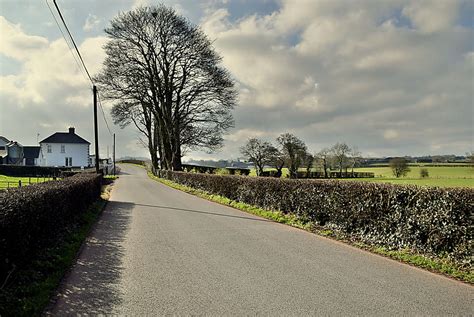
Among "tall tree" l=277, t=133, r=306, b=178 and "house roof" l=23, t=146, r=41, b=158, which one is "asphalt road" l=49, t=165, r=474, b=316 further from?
"house roof" l=23, t=146, r=41, b=158

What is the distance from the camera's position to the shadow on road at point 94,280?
15.5 ft

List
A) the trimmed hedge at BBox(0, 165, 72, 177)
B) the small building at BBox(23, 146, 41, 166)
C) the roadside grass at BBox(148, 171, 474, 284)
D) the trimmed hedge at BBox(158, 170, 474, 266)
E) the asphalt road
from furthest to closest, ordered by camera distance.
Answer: the small building at BBox(23, 146, 41, 166) → the trimmed hedge at BBox(0, 165, 72, 177) → the trimmed hedge at BBox(158, 170, 474, 266) → the roadside grass at BBox(148, 171, 474, 284) → the asphalt road

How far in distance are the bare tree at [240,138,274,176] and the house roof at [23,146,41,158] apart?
44838 millimetres

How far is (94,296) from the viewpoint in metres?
5.13

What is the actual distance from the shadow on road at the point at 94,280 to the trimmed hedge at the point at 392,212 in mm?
5584

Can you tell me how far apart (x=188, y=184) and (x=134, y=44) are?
15.2m

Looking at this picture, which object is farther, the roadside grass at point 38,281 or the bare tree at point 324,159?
the bare tree at point 324,159

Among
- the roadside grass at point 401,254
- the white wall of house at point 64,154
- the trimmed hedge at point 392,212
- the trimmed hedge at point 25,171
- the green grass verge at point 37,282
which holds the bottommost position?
the roadside grass at point 401,254

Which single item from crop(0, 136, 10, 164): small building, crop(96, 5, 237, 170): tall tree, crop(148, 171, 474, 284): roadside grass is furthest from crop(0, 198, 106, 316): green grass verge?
crop(0, 136, 10, 164): small building

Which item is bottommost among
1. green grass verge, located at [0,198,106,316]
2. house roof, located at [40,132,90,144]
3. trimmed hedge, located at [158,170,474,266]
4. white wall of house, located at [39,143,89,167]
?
green grass verge, located at [0,198,106,316]

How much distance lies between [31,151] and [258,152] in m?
48.9

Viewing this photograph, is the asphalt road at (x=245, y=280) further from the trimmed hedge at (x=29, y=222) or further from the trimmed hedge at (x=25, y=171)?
the trimmed hedge at (x=25, y=171)

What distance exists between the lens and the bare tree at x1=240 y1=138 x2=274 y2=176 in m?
65.4

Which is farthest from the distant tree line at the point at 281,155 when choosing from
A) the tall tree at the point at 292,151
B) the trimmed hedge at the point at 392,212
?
the trimmed hedge at the point at 392,212
